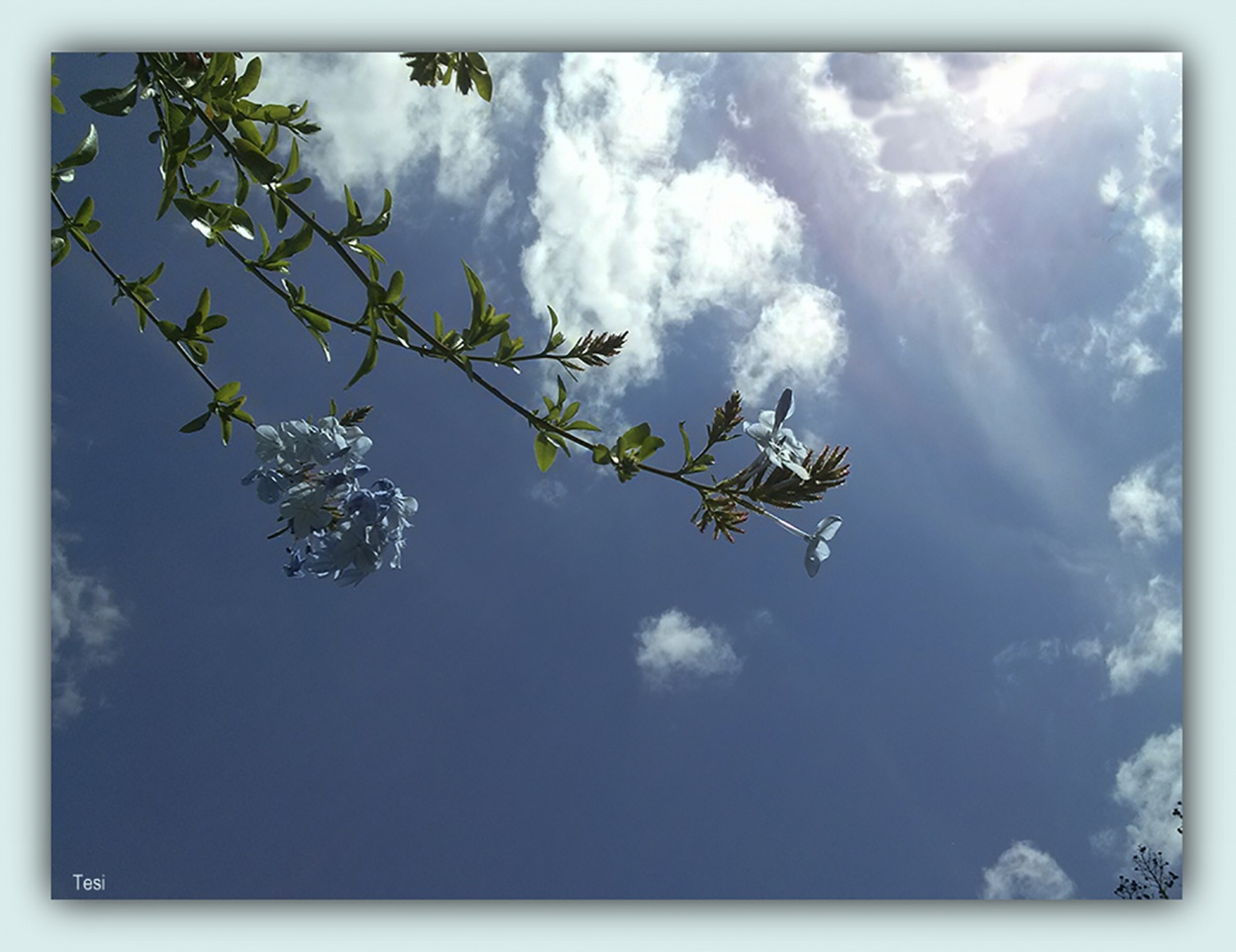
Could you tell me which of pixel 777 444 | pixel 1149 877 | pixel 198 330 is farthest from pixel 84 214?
pixel 1149 877

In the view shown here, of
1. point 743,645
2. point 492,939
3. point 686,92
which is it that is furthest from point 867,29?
point 492,939

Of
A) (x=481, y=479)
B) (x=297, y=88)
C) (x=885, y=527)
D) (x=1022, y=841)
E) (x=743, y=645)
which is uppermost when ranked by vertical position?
(x=297, y=88)

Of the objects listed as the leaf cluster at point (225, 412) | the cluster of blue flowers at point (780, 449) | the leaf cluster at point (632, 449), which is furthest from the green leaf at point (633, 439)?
the leaf cluster at point (225, 412)

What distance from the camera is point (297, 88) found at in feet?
Answer: 7.00

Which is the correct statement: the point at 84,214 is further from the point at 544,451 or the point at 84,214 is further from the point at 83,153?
the point at 544,451

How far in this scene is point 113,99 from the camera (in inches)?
44.9

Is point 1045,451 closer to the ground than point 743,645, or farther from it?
farther from it

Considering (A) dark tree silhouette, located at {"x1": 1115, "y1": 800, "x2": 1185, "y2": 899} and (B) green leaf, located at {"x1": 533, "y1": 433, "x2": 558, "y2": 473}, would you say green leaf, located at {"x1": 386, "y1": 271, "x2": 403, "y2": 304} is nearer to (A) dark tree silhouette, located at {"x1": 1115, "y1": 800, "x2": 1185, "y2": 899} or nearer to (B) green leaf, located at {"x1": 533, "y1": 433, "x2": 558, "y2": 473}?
(B) green leaf, located at {"x1": 533, "y1": 433, "x2": 558, "y2": 473}

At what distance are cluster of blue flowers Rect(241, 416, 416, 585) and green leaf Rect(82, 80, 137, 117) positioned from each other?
382 millimetres

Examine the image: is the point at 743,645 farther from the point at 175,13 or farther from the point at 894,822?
the point at 175,13

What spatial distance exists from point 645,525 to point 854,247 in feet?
2.39

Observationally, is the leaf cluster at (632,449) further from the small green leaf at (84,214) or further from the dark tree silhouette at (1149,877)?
the dark tree silhouette at (1149,877)

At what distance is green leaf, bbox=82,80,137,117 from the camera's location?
1132 millimetres

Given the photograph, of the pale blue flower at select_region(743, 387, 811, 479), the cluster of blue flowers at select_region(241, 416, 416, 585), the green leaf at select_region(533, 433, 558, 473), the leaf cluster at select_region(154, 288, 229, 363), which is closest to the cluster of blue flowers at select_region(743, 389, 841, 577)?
the pale blue flower at select_region(743, 387, 811, 479)
